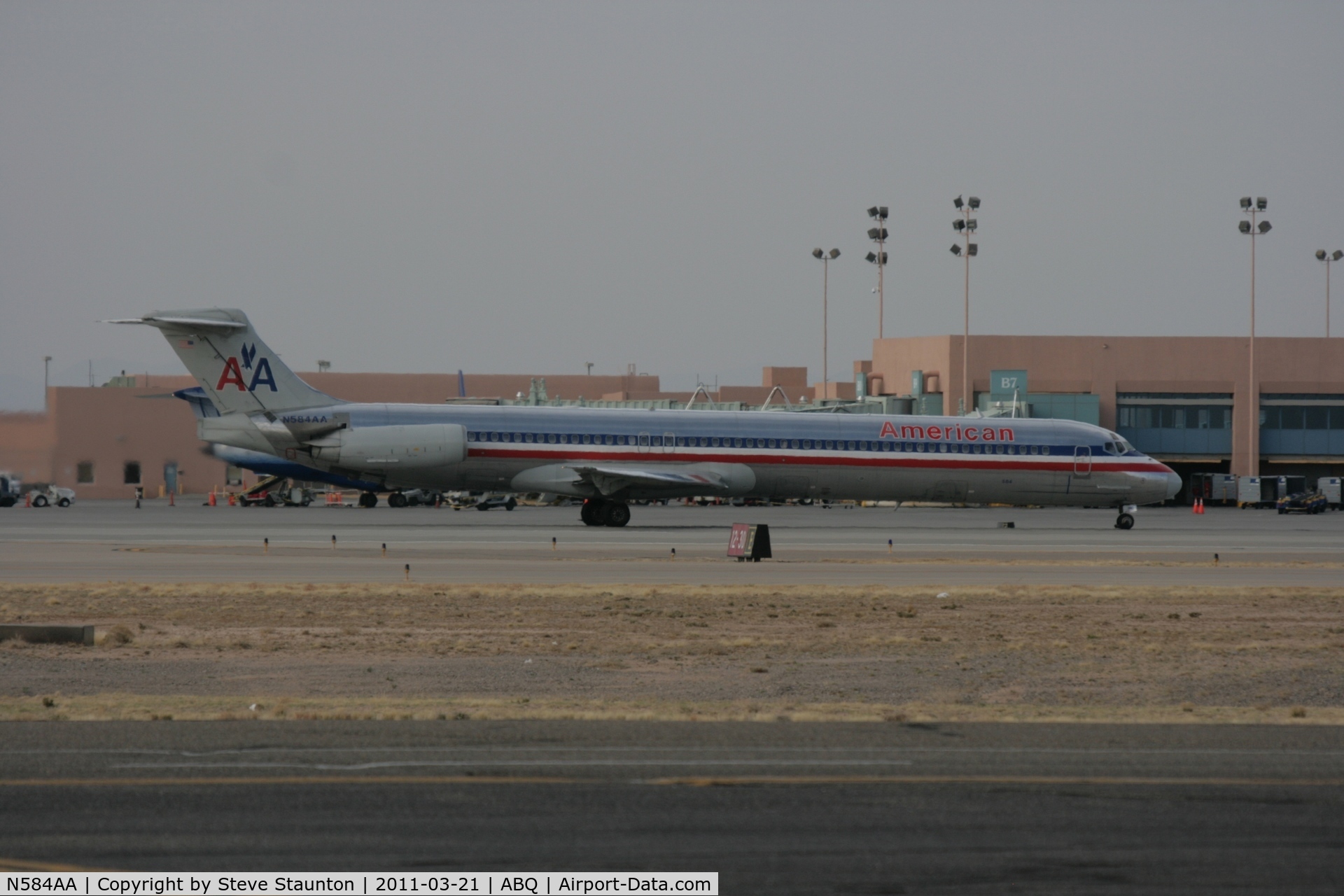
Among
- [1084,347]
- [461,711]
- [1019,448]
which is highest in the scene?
[1084,347]

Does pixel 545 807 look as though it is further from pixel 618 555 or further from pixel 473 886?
pixel 618 555

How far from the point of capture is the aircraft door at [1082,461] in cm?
5072

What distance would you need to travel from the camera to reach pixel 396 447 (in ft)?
154

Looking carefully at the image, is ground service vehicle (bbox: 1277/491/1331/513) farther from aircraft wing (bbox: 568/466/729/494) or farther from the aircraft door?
aircraft wing (bbox: 568/466/729/494)

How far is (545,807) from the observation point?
29.5 ft

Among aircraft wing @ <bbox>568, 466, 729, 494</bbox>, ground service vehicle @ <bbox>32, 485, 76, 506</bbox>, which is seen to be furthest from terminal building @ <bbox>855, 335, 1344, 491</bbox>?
ground service vehicle @ <bbox>32, 485, 76, 506</bbox>

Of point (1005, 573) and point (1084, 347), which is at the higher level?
point (1084, 347)

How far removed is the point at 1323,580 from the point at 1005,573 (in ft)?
20.9

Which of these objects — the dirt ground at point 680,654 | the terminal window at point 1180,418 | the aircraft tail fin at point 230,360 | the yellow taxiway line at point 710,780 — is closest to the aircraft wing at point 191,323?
the aircraft tail fin at point 230,360

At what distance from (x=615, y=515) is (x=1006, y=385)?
45.1 meters

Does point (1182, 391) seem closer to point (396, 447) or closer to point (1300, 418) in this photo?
point (1300, 418)

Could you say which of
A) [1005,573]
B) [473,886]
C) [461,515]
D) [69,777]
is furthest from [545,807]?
[461,515]

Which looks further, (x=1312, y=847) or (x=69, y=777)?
(x=69, y=777)

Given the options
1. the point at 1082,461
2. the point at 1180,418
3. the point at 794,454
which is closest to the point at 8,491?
the point at 794,454
